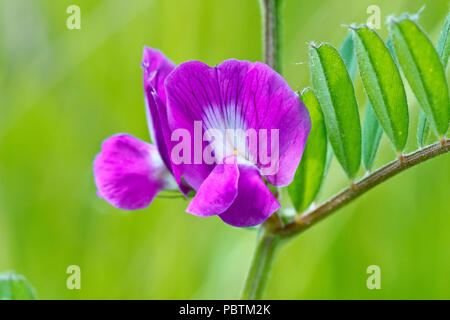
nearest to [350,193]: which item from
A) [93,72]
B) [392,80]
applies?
[392,80]

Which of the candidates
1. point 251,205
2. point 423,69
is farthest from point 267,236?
point 423,69

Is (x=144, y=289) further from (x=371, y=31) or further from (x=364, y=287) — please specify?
(x=371, y=31)

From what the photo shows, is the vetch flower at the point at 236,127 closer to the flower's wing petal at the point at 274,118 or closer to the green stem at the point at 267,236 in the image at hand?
the flower's wing petal at the point at 274,118

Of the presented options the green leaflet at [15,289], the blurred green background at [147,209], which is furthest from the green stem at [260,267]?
the blurred green background at [147,209]

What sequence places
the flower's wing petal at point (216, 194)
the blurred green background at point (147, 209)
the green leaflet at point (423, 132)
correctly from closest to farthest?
1. the flower's wing petal at point (216, 194)
2. the green leaflet at point (423, 132)
3. the blurred green background at point (147, 209)

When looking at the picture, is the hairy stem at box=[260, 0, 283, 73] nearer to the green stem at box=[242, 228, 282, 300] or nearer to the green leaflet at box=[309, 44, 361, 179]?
the green leaflet at box=[309, 44, 361, 179]

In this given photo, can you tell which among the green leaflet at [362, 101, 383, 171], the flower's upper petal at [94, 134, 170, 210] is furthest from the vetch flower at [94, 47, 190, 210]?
the green leaflet at [362, 101, 383, 171]
